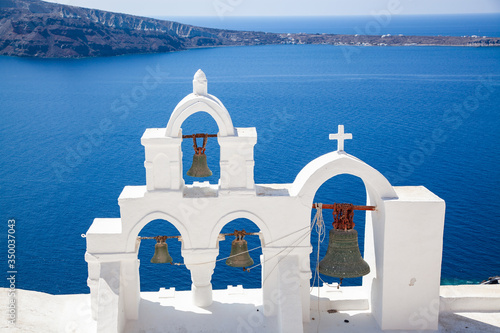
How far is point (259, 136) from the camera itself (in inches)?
2324

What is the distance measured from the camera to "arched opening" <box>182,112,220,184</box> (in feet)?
158

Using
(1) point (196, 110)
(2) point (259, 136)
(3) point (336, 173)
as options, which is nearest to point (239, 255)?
(3) point (336, 173)

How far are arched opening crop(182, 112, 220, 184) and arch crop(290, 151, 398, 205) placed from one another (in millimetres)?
27641

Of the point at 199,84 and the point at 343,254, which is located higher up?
the point at 199,84

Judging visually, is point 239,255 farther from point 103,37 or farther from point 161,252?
point 103,37

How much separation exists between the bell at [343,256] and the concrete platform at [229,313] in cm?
185

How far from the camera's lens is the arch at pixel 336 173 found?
49.9 ft

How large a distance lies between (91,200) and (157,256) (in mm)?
27647

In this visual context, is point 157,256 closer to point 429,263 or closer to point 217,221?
point 217,221

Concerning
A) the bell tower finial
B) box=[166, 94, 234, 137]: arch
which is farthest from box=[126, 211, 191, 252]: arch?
the bell tower finial

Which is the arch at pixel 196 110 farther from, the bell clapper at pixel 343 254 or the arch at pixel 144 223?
the bell clapper at pixel 343 254

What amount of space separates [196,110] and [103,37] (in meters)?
125

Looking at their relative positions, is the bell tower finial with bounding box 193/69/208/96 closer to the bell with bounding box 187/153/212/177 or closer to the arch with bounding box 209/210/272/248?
the bell with bounding box 187/153/212/177

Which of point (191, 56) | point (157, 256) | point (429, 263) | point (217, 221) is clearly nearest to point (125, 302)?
point (157, 256)
